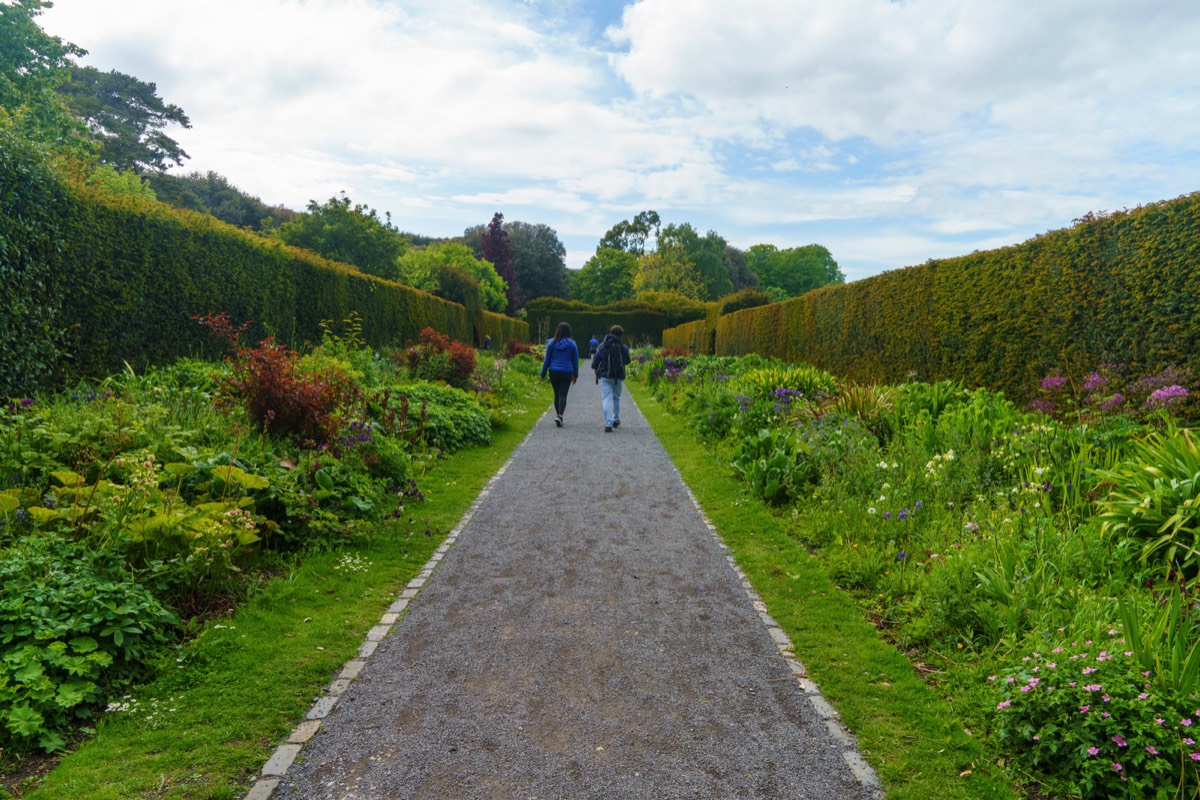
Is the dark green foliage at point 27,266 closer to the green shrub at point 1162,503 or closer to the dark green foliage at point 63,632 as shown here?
the dark green foliage at point 63,632

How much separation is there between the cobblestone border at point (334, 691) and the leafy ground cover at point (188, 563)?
0.20 feet

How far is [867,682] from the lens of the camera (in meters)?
3.31

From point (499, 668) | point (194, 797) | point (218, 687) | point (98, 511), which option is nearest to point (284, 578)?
point (98, 511)

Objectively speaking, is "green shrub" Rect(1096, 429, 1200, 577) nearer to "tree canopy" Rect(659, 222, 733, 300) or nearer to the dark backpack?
the dark backpack

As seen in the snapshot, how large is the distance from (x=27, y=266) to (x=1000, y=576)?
28.5 ft

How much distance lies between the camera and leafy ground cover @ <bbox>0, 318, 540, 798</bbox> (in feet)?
8.79

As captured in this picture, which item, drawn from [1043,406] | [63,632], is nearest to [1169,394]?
[1043,406]

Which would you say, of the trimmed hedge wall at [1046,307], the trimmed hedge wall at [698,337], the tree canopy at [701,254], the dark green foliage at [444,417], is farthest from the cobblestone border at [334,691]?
the tree canopy at [701,254]

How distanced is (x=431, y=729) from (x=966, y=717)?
2.39 m

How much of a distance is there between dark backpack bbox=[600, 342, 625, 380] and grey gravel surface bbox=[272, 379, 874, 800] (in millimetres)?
6581

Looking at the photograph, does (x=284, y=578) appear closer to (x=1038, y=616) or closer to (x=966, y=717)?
(x=966, y=717)

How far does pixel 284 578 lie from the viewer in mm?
4484

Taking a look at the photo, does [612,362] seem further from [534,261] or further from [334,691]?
[534,261]

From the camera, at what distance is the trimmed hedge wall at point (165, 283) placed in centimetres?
735
